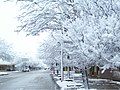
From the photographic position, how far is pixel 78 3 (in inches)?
603

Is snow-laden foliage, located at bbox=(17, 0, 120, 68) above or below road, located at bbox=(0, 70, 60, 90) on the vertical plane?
above

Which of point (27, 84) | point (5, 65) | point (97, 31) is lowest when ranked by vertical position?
point (27, 84)

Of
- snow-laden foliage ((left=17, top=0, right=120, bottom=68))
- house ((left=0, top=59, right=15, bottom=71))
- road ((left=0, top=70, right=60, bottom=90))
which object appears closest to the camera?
snow-laden foliage ((left=17, top=0, right=120, bottom=68))

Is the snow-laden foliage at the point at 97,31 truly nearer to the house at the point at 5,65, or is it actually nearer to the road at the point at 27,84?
the road at the point at 27,84

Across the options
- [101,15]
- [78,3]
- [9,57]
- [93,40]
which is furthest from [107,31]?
[9,57]

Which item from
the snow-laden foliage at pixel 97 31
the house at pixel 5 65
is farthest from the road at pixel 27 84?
the house at pixel 5 65

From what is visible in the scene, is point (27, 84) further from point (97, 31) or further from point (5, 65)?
point (5, 65)

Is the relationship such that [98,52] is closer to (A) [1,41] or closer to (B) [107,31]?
(B) [107,31]

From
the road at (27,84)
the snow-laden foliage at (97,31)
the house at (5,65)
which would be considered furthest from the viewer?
the house at (5,65)

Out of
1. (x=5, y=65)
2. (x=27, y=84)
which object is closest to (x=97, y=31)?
(x=27, y=84)

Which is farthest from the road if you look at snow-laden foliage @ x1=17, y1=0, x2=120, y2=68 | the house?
the house

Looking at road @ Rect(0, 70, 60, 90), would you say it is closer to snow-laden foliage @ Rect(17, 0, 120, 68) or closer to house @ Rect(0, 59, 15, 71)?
snow-laden foliage @ Rect(17, 0, 120, 68)

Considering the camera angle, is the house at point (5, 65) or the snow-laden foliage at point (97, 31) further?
the house at point (5, 65)

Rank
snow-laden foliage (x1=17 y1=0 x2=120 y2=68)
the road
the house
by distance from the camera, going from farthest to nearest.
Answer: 1. the house
2. the road
3. snow-laden foliage (x1=17 y1=0 x2=120 y2=68)
